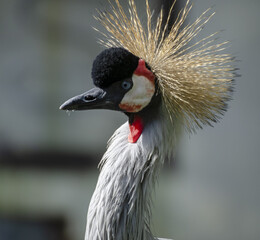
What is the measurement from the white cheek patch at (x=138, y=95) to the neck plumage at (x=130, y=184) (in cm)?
6

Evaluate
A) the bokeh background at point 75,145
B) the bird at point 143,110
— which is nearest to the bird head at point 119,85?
the bird at point 143,110

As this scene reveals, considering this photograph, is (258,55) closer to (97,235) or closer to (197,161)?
(197,161)

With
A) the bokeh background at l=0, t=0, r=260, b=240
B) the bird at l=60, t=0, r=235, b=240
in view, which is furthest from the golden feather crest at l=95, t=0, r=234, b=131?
the bokeh background at l=0, t=0, r=260, b=240

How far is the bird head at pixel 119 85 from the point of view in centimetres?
121

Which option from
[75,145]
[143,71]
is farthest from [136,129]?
[75,145]

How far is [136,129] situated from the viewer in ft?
4.23

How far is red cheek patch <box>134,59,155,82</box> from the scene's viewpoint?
1.24m

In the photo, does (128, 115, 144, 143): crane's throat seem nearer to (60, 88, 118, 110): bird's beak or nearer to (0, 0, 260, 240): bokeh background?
(60, 88, 118, 110): bird's beak

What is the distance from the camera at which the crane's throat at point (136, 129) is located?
50.6 inches

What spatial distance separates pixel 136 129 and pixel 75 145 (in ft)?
4.48

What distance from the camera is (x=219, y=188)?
2.38 meters

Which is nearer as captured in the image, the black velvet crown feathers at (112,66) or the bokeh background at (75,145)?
the black velvet crown feathers at (112,66)

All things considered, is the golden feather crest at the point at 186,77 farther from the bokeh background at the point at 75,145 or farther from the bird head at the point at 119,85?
the bokeh background at the point at 75,145

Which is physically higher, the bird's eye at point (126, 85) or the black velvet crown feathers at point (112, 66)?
the black velvet crown feathers at point (112, 66)
